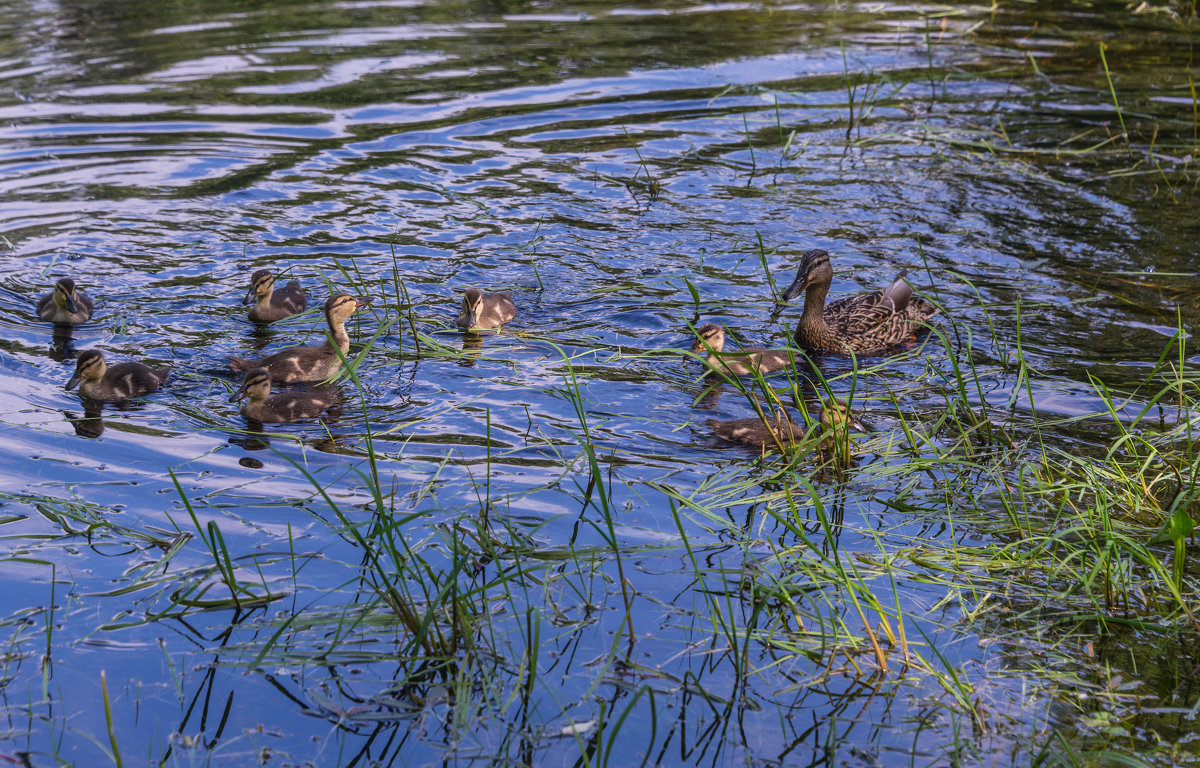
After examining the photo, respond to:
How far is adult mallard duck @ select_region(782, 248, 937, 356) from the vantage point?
249 inches

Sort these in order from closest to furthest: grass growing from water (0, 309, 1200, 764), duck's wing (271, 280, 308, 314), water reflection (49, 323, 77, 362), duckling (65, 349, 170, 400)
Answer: grass growing from water (0, 309, 1200, 764) < duckling (65, 349, 170, 400) < water reflection (49, 323, 77, 362) < duck's wing (271, 280, 308, 314)

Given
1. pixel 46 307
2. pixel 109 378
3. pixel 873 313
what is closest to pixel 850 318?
pixel 873 313

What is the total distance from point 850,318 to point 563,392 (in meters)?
2.66

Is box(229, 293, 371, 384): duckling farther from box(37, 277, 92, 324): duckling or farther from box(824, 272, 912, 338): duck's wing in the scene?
box(824, 272, 912, 338): duck's wing

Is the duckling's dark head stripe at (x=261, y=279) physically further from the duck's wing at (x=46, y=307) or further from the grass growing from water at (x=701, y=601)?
the grass growing from water at (x=701, y=601)

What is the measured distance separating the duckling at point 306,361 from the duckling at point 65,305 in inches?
41.3

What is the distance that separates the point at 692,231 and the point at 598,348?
210 cm

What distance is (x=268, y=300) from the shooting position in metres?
6.36

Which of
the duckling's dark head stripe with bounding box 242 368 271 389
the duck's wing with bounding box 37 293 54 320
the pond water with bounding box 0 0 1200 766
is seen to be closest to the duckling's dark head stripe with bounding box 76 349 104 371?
the pond water with bounding box 0 0 1200 766

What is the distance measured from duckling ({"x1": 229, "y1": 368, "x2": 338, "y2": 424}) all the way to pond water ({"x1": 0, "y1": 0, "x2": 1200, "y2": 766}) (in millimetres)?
183

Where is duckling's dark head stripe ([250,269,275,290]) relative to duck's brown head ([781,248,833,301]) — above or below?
above

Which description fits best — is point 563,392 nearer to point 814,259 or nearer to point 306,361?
point 306,361

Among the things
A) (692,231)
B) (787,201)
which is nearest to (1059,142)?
(787,201)

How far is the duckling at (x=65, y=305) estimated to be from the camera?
611 cm
